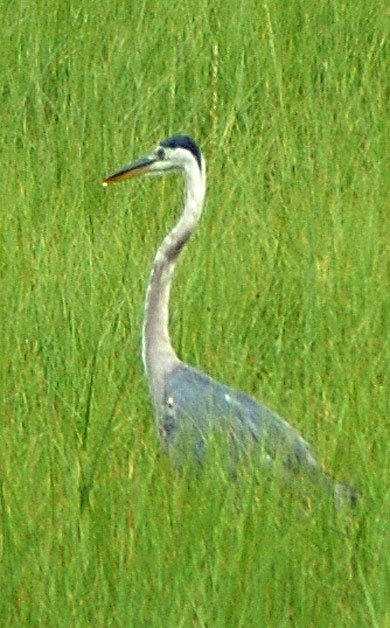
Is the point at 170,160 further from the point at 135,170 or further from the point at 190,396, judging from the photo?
the point at 190,396

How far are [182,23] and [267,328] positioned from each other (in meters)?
1.69

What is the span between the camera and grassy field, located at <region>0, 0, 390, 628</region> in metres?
2.62

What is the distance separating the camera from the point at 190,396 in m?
3.60

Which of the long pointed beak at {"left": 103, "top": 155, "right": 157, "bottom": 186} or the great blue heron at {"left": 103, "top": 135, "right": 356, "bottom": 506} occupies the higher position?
the long pointed beak at {"left": 103, "top": 155, "right": 157, "bottom": 186}

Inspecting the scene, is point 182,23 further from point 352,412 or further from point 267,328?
point 352,412

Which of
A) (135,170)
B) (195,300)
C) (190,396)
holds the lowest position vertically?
(190,396)

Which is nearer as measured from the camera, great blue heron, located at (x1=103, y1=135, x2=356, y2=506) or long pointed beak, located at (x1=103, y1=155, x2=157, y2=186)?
great blue heron, located at (x1=103, y1=135, x2=356, y2=506)

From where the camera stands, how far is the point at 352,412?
321cm

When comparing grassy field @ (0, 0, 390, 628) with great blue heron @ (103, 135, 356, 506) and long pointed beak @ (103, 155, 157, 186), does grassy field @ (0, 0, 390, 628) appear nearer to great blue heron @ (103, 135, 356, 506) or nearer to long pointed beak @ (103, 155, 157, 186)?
great blue heron @ (103, 135, 356, 506)

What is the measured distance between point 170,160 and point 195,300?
0.35 meters

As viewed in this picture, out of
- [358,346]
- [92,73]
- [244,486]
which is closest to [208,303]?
[358,346]

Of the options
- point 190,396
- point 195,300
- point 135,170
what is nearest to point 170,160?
point 135,170

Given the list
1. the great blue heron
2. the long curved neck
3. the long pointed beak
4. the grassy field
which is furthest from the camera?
the long pointed beak

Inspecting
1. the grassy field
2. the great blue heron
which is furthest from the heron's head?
the grassy field
